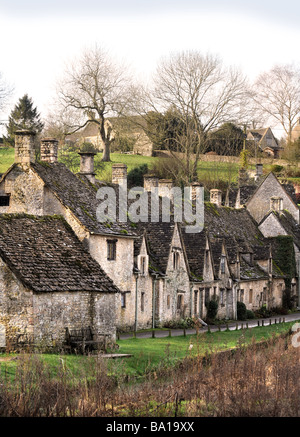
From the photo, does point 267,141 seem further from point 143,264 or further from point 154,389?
point 154,389

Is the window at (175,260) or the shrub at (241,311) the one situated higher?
the window at (175,260)

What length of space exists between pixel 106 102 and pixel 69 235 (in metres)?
46.5

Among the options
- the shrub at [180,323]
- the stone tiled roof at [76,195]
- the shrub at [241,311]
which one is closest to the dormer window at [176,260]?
the shrub at [180,323]

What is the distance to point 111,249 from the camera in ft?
126

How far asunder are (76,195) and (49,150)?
3561mm

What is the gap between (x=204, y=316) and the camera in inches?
1901

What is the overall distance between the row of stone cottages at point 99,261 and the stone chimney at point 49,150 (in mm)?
63

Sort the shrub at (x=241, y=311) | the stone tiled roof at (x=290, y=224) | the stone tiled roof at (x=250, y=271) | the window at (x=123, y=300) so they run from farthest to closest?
1. the stone tiled roof at (x=290, y=224)
2. the stone tiled roof at (x=250, y=271)
3. the shrub at (x=241, y=311)
4. the window at (x=123, y=300)

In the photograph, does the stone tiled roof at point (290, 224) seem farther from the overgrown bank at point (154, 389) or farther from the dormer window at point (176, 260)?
the overgrown bank at point (154, 389)

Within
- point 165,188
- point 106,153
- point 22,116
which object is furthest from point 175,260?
point 22,116

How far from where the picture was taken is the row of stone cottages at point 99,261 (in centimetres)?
2897

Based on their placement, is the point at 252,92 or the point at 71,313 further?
the point at 252,92
